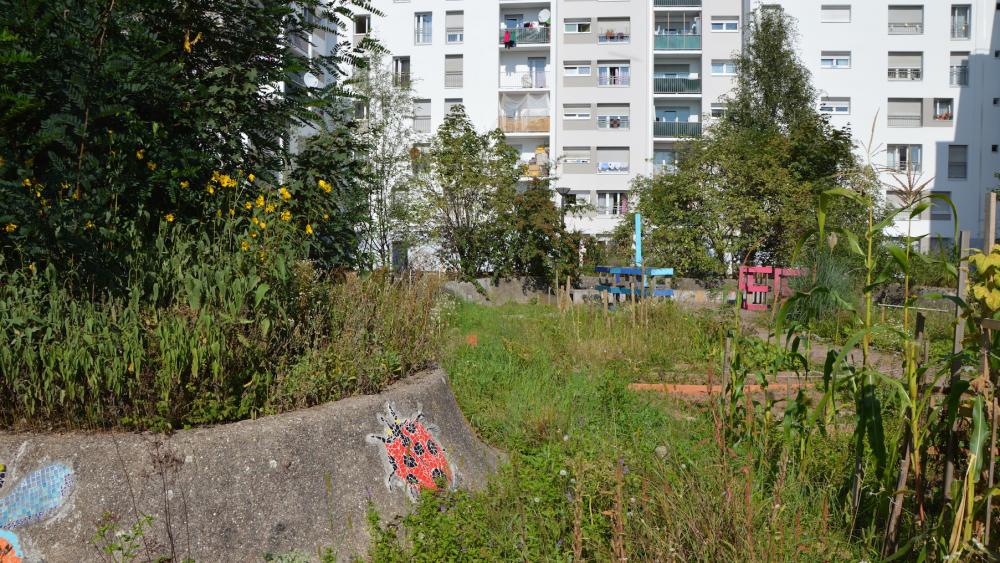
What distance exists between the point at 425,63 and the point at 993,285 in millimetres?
42411

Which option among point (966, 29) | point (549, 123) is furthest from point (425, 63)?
point (966, 29)

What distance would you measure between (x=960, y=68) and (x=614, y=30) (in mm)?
18800

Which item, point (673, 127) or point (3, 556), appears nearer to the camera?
point (3, 556)

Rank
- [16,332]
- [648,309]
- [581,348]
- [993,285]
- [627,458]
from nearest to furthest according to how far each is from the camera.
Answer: [993,285], [16,332], [627,458], [581,348], [648,309]

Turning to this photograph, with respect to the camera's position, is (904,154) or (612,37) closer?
(904,154)

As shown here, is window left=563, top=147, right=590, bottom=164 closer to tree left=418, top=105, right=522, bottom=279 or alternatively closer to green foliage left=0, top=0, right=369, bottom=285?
tree left=418, top=105, right=522, bottom=279

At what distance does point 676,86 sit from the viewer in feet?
141

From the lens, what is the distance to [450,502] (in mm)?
3146

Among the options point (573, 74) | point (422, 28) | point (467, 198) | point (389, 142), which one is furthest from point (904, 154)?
point (467, 198)

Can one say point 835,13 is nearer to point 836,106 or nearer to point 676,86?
point 836,106

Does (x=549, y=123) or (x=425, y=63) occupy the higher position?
(x=425, y=63)

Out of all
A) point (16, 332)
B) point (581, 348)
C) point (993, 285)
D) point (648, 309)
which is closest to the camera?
point (993, 285)

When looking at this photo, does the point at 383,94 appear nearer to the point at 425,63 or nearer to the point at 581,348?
the point at 425,63

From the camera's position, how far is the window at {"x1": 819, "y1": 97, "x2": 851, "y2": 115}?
135 feet
